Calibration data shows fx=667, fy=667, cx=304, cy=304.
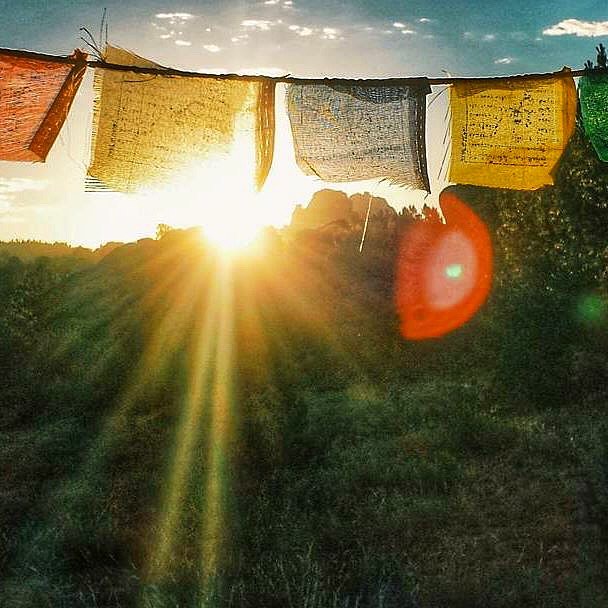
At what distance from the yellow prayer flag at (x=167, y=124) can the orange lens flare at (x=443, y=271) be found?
14500mm

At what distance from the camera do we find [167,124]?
4.94m

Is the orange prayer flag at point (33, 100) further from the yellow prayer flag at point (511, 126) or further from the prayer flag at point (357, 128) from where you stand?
the yellow prayer flag at point (511, 126)

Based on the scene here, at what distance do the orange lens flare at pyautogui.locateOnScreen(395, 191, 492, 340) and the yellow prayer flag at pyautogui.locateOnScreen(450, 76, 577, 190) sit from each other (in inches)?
534

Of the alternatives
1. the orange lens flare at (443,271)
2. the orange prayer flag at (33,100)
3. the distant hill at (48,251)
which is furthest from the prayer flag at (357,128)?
the distant hill at (48,251)

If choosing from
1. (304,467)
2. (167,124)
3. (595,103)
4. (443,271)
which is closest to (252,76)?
(167,124)

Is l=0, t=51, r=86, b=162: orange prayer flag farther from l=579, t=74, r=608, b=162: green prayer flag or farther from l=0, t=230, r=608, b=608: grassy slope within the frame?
l=579, t=74, r=608, b=162: green prayer flag

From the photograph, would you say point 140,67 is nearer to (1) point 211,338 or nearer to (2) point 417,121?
(2) point 417,121

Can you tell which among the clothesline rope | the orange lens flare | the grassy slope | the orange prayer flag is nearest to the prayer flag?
the clothesline rope

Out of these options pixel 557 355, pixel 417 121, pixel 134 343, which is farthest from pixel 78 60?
pixel 134 343

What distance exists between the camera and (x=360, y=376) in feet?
64.3

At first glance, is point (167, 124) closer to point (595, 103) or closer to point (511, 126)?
point (511, 126)

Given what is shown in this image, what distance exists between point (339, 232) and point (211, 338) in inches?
731

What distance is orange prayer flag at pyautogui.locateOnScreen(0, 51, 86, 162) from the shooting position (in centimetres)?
461

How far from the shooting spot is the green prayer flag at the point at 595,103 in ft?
17.2
